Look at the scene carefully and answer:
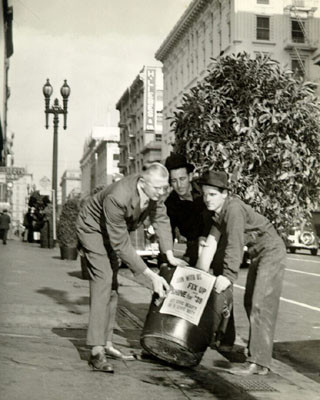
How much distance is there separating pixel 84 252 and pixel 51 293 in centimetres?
537

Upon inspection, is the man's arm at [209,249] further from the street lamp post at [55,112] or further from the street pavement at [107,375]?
the street lamp post at [55,112]

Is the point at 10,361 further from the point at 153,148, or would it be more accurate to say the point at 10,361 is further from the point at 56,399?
the point at 153,148

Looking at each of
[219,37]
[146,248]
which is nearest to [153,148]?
[219,37]

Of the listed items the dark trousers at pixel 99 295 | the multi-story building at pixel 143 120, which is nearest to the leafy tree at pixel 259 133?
the dark trousers at pixel 99 295

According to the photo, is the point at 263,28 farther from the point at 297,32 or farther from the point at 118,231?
the point at 118,231

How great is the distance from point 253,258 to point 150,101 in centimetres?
6564

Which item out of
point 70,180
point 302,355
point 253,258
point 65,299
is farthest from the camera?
point 70,180

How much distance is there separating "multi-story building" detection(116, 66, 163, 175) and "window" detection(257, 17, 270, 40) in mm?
22599

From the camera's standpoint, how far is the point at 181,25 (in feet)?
179

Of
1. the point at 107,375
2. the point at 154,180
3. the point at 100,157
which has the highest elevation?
the point at 100,157

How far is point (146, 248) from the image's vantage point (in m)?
17.4

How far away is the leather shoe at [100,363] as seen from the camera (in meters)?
5.22

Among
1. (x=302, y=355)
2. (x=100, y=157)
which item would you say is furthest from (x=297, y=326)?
(x=100, y=157)

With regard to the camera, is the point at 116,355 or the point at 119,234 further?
the point at 116,355
